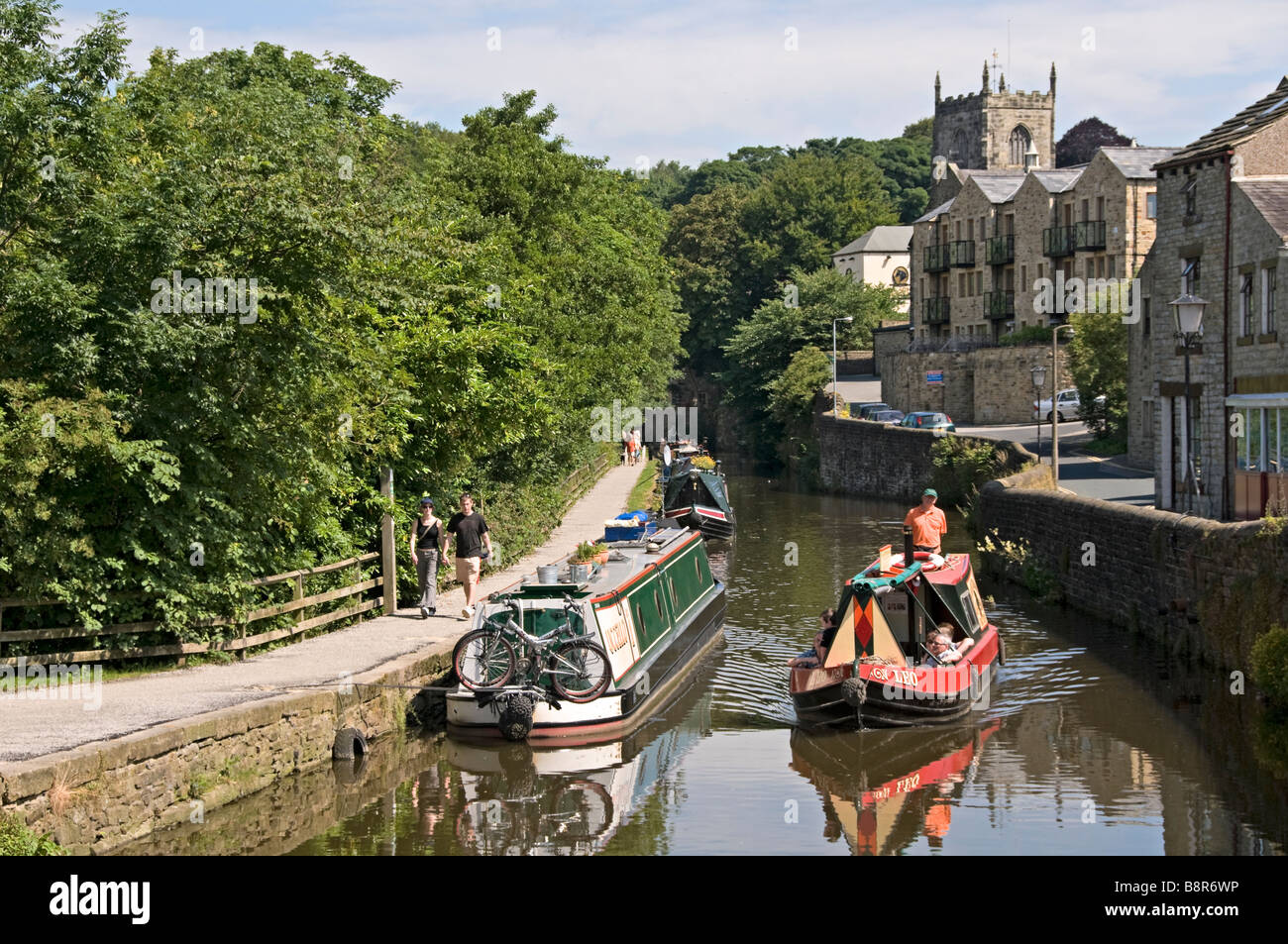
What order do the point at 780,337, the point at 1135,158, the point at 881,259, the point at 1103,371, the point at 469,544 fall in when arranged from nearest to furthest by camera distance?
the point at 469,544
the point at 1103,371
the point at 1135,158
the point at 780,337
the point at 881,259

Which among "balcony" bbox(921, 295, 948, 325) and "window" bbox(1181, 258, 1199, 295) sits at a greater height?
"balcony" bbox(921, 295, 948, 325)

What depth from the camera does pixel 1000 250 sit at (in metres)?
64.5

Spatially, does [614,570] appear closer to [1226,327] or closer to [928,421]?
[1226,327]

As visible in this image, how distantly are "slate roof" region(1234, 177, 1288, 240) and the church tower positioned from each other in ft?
267

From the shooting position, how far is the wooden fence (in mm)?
14648

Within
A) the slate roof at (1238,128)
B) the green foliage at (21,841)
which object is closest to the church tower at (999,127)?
the slate roof at (1238,128)

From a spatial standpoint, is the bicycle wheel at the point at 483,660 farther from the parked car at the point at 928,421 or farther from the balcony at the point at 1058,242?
the balcony at the point at 1058,242

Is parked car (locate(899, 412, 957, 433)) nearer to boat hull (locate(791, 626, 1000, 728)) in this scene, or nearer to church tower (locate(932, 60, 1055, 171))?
boat hull (locate(791, 626, 1000, 728))

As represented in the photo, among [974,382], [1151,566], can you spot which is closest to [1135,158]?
[974,382]

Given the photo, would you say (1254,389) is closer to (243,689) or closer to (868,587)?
(868,587)

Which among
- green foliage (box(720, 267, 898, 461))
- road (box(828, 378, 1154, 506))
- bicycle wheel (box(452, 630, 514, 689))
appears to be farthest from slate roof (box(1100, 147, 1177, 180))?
bicycle wheel (box(452, 630, 514, 689))

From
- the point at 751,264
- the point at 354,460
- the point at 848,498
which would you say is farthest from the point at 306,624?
the point at 751,264

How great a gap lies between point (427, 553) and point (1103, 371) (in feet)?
103

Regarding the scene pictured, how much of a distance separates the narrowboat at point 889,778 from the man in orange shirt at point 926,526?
2717 millimetres
